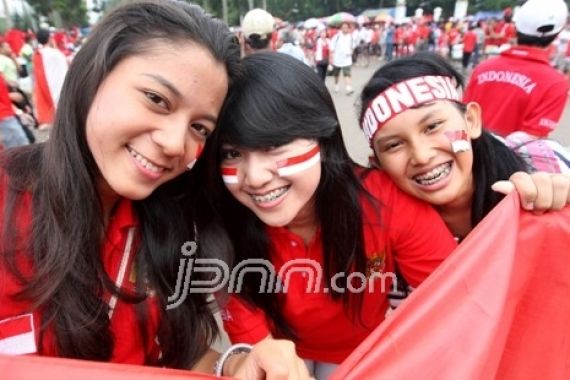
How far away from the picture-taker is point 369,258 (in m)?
1.63

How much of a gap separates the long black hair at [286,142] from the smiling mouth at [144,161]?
0.75ft

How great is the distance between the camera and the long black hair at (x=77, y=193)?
1189mm

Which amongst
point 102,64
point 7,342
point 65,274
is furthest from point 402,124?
point 7,342

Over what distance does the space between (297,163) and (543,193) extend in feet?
2.25

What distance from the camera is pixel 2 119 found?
15.5ft

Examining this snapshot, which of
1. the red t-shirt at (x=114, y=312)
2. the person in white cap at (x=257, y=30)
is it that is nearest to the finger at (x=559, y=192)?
the red t-shirt at (x=114, y=312)

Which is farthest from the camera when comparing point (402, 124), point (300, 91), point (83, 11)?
point (83, 11)

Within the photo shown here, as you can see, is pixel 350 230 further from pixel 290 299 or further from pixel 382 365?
pixel 382 365

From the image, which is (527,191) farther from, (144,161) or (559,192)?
(144,161)

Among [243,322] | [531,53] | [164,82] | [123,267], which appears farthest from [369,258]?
[531,53]

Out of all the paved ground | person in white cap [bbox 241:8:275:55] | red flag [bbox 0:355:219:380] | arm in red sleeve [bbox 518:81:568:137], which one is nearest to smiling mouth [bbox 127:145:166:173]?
red flag [bbox 0:355:219:380]

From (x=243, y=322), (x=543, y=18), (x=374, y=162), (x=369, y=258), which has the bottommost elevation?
(x=243, y=322)

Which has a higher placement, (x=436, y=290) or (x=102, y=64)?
(x=102, y=64)

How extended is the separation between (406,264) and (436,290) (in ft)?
1.51
